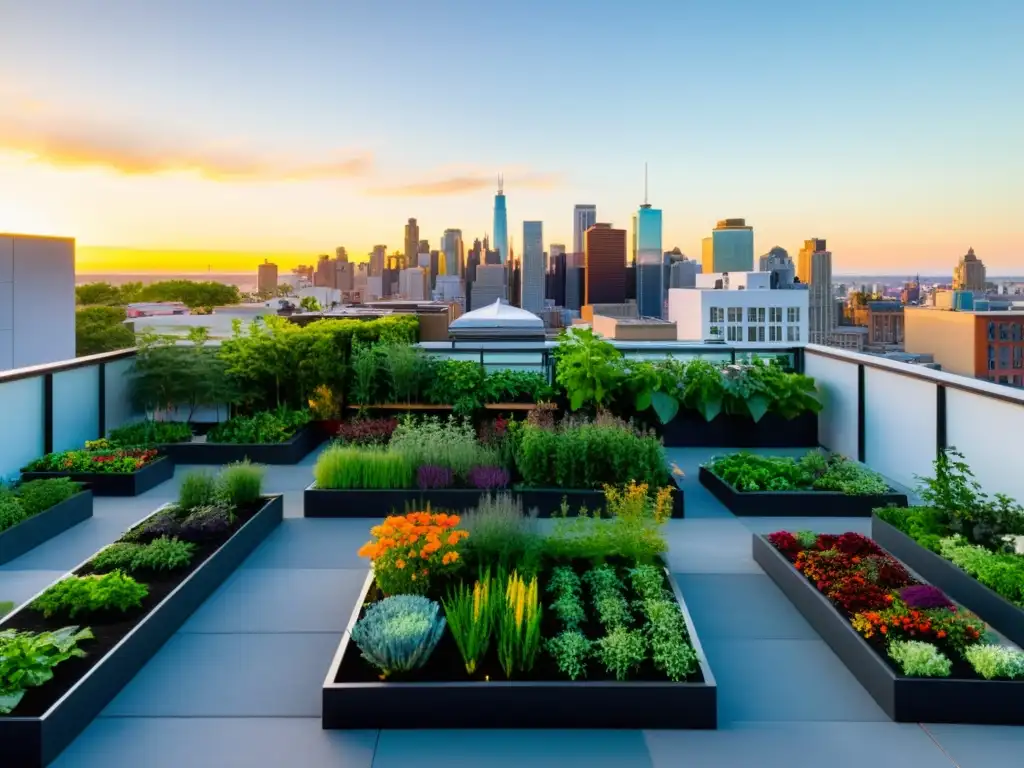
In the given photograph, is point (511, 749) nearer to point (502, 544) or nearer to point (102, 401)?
point (502, 544)

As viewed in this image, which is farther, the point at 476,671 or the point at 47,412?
the point at 47,412

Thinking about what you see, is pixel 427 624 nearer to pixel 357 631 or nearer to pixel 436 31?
pixel 357 631

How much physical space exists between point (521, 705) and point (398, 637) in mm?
528

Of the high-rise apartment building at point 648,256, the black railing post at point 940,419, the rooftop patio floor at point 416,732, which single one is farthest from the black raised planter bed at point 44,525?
the high-rise apartment building at point 648,256

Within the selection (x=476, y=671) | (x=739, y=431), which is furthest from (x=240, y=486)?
(x=739, y=431)

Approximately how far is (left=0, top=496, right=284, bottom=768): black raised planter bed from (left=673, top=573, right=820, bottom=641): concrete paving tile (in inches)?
98.0

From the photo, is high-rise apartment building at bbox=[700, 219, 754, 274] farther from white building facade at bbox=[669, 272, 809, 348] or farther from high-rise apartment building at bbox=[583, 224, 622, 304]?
high-rise apartment building at bbox=[583, 224, 622, 304]

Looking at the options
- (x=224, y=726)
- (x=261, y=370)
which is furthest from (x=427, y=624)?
(x=261, y=370)

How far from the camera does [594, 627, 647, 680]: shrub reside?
3.19 meters

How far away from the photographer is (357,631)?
333cm

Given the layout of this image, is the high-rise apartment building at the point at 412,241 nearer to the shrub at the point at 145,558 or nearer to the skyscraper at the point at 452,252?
the skyscraper at the point at 452,252

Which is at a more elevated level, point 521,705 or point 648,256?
point 648,256

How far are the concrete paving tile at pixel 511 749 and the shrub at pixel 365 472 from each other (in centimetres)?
338

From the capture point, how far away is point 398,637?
319 centimetres
